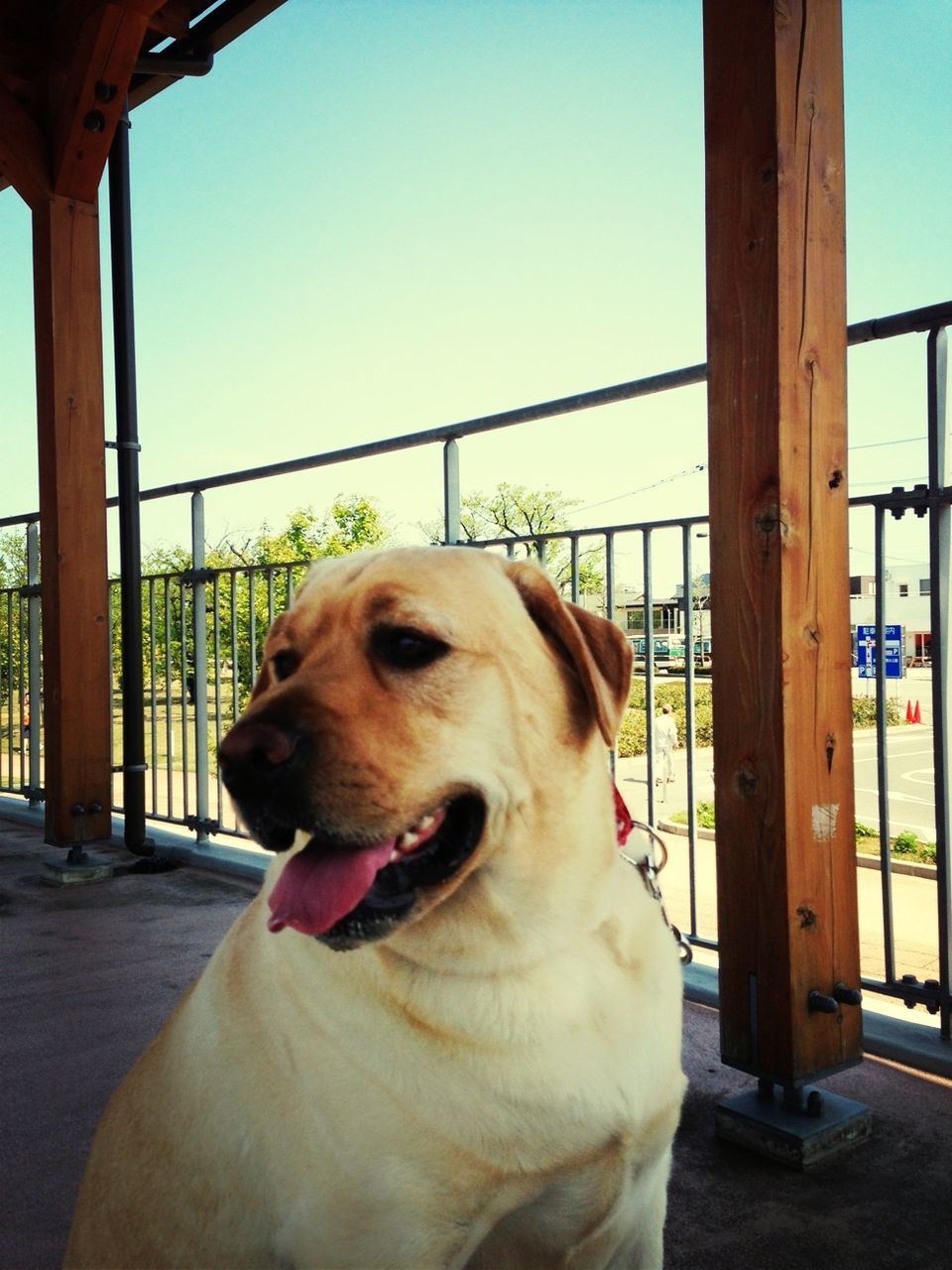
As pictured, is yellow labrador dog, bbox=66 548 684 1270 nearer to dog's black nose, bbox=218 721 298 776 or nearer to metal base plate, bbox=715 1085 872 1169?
dog's black nose, bbox=218 721 298 776

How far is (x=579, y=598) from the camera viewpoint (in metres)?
3.82

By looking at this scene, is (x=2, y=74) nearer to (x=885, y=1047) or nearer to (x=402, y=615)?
(x=402, y=615)

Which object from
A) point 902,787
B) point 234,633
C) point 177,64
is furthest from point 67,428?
point 902,787

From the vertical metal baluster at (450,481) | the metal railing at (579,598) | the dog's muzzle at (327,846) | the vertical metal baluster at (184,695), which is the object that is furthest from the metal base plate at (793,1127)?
the vertical metal baluster at (184,695)

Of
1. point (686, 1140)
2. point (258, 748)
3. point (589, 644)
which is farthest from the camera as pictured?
point (686, 1140)

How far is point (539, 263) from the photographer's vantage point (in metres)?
69.6

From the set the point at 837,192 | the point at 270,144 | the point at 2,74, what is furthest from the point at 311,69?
the point at 837,192

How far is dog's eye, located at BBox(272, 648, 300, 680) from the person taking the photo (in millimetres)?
1570

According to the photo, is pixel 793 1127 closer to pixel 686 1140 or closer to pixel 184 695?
pixel 686 1140

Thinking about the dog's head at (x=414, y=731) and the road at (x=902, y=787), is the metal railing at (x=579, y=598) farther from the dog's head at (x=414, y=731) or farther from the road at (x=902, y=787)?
the road at (x=902, y=787)

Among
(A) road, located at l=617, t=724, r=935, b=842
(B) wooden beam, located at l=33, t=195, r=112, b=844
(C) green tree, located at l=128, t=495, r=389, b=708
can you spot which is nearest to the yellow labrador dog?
(C) green tree, located at l=128, t=495, r=389, b=708

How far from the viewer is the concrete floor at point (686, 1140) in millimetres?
1866

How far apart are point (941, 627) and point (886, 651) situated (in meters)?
0.61

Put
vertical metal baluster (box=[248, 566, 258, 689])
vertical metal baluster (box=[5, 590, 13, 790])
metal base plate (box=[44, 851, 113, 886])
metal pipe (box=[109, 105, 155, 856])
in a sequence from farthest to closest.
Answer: vertical metal baluster (box=[5, 590, 13, 790]), metal pipe (box=[109, 105, 155, 856]), vertical metal baluster (box=[248, 566, 258, 689]), metal base plate (box=[44, 851, 113, 886])
